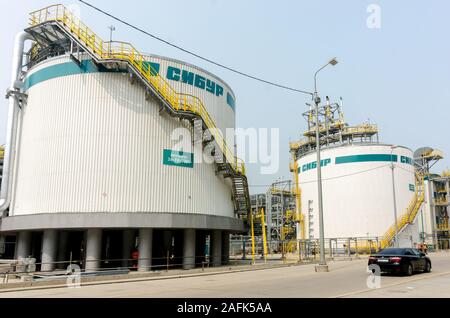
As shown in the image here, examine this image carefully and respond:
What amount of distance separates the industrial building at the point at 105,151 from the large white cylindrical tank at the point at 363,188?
23334mm

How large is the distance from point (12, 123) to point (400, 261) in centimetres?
2618

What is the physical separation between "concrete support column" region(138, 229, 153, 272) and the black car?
12596 millimetres

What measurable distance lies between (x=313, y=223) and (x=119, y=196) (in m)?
32.9

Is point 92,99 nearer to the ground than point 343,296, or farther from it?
farther from it

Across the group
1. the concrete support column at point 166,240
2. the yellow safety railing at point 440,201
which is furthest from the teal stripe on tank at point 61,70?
the yellow safety railing at point 440,201

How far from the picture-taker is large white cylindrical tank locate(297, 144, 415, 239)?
1829 inches

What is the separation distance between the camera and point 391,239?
44.7m

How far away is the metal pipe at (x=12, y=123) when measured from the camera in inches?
1088

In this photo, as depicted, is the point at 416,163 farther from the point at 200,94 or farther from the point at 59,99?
the point at 59,99

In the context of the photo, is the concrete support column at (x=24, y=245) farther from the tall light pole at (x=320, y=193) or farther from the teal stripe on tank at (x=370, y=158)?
the teal stripe on tank at (x=370, y=158)

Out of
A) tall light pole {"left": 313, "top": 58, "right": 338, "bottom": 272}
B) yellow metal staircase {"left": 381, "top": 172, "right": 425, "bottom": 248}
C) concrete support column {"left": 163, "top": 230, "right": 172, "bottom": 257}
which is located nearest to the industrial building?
concrete support column {"left": 163, "top": 230, "right": 172, "bottom": 257}

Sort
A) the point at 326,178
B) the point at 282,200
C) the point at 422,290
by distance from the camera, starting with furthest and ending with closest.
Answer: the point at 282,200 → the point at 326,178 → the point at 422,290

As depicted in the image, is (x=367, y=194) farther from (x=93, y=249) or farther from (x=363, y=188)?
(x=93, y=249)

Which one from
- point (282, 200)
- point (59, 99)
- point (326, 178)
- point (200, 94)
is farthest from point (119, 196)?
point (282, 200)
